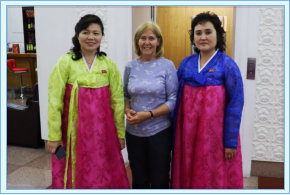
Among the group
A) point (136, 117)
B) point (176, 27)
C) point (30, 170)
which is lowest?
point (30, 170)

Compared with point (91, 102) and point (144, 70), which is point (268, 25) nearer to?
point (144, 70)

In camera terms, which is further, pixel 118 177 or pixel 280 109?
pixel 280 109

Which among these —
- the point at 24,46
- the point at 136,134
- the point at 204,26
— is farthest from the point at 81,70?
the point at 24,46

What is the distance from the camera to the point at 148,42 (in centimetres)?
157

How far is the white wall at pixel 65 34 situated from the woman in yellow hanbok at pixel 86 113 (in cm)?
100

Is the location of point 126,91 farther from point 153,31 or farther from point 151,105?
point 153,31

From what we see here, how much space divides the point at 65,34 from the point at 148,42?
1.53 m

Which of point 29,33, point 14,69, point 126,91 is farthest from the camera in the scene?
point 29,33

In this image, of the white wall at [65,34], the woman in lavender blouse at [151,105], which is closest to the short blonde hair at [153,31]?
the woman in lavender blouse at [151,105]

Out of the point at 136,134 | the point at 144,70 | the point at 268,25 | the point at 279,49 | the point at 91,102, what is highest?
the point at 268,25

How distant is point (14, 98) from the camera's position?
6281mm

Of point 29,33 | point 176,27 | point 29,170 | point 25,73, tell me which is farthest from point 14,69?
point 29,170

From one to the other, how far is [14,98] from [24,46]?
69.4 inches

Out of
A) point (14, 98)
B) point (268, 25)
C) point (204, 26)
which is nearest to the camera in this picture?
point (204, 26)
